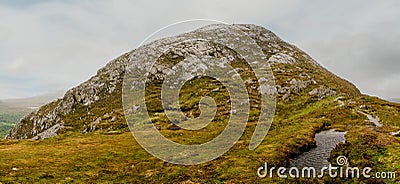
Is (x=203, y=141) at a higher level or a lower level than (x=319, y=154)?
lower

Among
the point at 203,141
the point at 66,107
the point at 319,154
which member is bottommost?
the point at 203,141

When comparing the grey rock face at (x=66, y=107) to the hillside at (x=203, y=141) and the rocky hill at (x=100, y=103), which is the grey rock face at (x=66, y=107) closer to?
the rocky hill at (x=100, y=103)

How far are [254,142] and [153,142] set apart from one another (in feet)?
79.6

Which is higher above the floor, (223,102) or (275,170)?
(223,102)

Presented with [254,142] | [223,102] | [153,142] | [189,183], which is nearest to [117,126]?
[223,102]

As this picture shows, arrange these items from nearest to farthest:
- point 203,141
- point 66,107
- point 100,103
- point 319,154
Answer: point 319,154, point 203,141, point 100,103, point 66,107

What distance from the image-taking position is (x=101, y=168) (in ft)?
→ 153

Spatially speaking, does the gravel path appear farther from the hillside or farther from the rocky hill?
the rocky hill

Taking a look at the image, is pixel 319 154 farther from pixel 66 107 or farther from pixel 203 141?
pixel 66 107

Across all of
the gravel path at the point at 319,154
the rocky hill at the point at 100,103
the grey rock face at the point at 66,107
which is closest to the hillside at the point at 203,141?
the gravel path at the point at 319,154

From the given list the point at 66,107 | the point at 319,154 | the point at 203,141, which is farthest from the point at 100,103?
the point at 319,154

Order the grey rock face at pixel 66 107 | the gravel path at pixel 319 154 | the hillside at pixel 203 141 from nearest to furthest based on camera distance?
the hillside at pixel 203 141
the gravel path at pixel 319 154
the grey rock face at pixel 66 107

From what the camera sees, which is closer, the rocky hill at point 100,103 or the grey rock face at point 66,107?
the rocky hill at point 100,103

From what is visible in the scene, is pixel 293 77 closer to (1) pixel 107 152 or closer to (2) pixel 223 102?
(2) pixel 223 102
